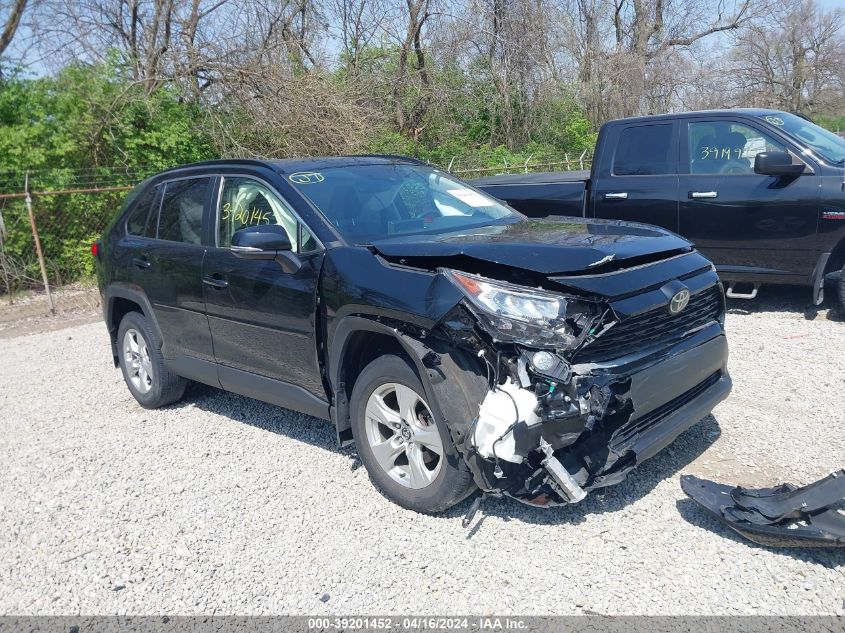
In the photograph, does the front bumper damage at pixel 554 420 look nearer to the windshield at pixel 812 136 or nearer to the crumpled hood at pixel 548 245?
the crumpled hood at pixel 548 245

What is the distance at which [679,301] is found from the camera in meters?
3.70

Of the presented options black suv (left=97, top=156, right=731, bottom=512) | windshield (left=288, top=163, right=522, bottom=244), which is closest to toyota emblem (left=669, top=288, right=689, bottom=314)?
black suv (left=97, top=156, right=731, bottom=512)

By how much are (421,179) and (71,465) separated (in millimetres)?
3095

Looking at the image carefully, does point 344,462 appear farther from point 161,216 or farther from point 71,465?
point 161,216

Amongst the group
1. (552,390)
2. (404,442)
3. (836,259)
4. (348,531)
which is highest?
(552,390)

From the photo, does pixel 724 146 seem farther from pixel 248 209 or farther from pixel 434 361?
pixel 434 361

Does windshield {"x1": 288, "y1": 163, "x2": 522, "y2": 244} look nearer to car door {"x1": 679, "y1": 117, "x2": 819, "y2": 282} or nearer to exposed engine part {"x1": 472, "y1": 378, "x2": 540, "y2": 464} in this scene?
exposed engine part {"x1": 472, "y1": 378, "x2": 540, "y2": 464}

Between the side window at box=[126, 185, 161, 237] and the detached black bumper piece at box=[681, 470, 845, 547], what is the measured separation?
14.3ft

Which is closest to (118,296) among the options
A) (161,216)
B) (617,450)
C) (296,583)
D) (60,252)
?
(161,216)

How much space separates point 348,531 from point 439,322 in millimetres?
1257

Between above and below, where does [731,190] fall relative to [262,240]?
below

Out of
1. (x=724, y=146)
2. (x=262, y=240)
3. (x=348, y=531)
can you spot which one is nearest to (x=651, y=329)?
(x=348, y=531)

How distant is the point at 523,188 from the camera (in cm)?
805

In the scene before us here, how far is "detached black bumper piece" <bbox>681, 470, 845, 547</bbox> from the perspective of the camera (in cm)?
314
